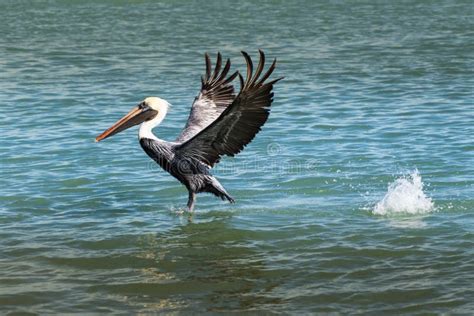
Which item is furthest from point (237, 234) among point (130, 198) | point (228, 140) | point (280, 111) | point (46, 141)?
point (280, 111)

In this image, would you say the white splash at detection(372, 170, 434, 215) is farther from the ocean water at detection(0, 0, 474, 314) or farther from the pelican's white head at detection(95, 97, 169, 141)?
the pelican's white head at detection(95, 97, 169, 141)

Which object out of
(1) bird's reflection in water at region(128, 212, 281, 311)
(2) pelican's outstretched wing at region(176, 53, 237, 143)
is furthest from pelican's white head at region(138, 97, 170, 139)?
(1) bird's reflection in water at region(128, 212, 281, 311)

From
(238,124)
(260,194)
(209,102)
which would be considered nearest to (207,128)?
(238,124)

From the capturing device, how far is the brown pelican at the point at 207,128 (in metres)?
9.19

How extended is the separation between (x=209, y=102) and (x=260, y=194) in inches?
44.3

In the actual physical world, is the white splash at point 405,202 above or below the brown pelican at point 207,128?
below

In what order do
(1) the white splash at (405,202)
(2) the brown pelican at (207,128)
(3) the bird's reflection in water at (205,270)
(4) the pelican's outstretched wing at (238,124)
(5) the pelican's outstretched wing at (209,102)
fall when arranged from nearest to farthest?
1. (3) the bird's reflection in water at (205,270)
2. (4) the pelican's outstretched wing at (238,124)
3. (2) the brown pelican at (207,128)
4. (1) the white splash at (405,202)
5. (5) the pelican's outstretched wing at (209,102)

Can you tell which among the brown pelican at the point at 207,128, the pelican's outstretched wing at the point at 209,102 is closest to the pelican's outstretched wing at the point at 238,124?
the brown pelican at the point at 207,128

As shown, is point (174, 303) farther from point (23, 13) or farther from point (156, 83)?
point (23, 13)

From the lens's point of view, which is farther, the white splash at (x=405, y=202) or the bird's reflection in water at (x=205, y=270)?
the white splash at (x=405, y=202)

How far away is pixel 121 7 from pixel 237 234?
96.3 feet

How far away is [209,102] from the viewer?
10898mm

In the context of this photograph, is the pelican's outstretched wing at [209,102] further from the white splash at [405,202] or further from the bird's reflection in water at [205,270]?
the white splash at [405,202]

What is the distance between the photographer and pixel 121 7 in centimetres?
3803
